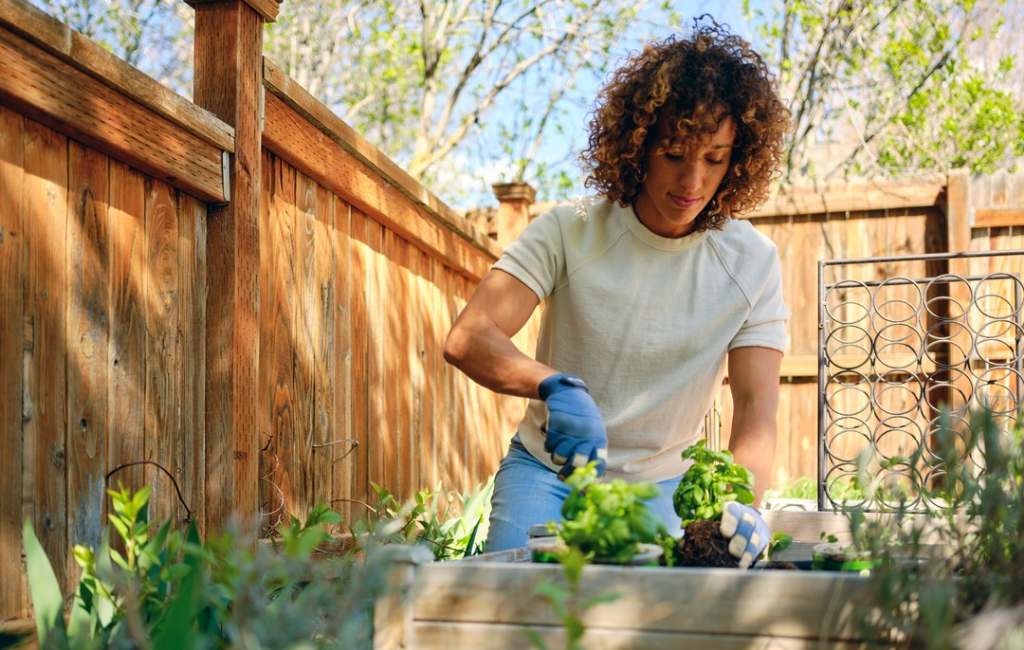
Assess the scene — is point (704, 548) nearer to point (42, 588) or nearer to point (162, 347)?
point (42, 588)

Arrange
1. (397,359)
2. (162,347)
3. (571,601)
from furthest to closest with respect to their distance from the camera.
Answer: (397,359) → (162,347) → (571,601)

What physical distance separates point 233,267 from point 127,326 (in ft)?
1.05

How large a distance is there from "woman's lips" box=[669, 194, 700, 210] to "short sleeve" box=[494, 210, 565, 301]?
276 millimetres

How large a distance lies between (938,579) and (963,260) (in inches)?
168

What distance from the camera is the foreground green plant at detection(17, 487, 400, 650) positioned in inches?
33.3

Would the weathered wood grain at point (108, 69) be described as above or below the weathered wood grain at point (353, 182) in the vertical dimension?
below

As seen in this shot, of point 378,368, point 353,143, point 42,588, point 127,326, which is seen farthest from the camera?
point 378,368

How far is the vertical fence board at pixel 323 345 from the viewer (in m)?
2.67

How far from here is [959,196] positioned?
15.6ft

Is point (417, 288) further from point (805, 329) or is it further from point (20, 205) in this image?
point (805, 329)

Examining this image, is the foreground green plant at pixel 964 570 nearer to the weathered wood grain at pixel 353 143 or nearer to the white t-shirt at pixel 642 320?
the white t-shirt at pixel 642 320

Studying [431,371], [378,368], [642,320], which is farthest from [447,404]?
[642,320]

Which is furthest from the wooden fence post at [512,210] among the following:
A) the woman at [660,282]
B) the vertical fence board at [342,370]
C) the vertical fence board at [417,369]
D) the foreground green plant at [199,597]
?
the foreground green plant at [199,597]

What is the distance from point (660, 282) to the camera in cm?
217
